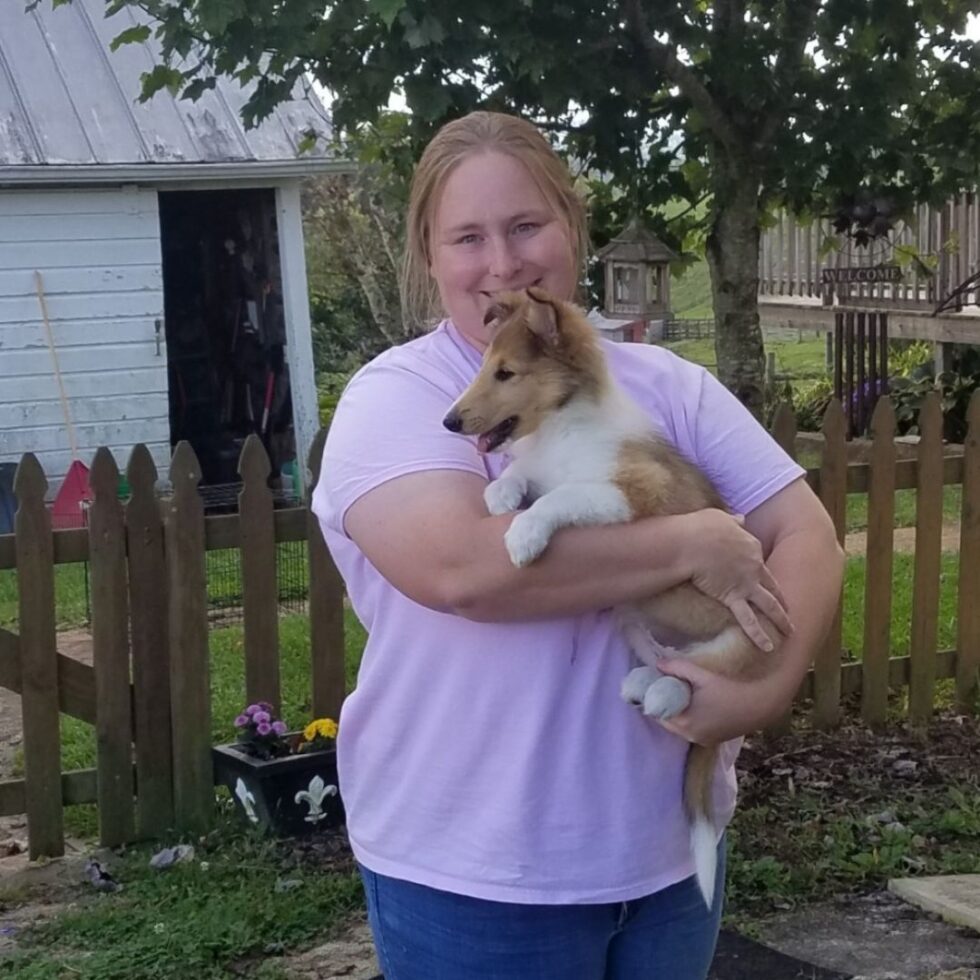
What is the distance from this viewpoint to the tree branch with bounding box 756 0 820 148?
5.31m

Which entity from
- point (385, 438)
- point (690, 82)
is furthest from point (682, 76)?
point (385, 438)

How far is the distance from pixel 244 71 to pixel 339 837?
9.38 ft

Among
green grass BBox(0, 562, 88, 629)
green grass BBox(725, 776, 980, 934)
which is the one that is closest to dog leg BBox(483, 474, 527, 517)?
green grass BBox(725, 776, 980, 934)

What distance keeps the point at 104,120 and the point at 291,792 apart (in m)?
9.09

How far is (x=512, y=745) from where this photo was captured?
2.06 metres

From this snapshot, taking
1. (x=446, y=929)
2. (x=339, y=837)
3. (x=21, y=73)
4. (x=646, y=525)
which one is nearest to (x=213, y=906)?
(x=339, y=837)

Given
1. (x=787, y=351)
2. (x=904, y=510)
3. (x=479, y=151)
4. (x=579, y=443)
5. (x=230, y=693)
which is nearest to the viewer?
(x=479, y=151)

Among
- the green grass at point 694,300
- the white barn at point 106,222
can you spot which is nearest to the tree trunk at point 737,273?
the white barn at point 106,222

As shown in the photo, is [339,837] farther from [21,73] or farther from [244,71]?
[21,73]

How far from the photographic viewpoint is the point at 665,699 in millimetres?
2070

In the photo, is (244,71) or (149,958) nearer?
(149,958)

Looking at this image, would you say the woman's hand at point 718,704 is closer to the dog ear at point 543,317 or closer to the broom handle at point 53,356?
the dog ear at point 543,317

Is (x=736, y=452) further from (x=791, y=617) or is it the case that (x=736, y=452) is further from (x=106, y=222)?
(x=106, y=222)

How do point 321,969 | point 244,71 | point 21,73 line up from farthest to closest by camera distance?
point 21,73 → point 244,71 → point 321,969
